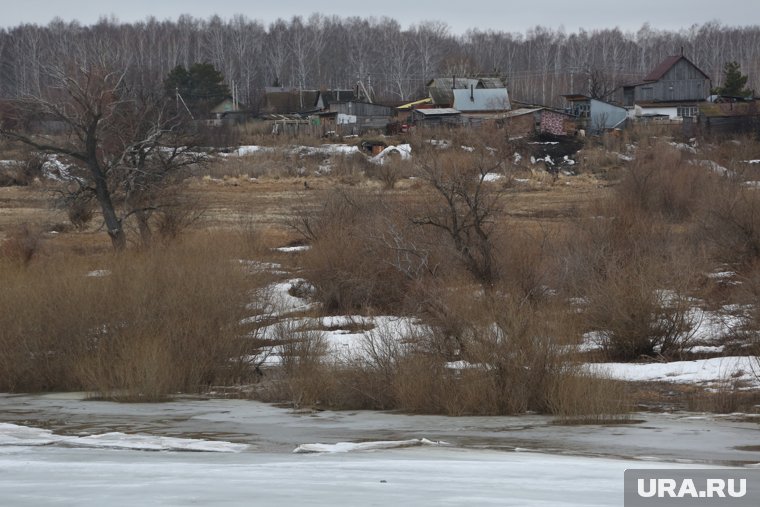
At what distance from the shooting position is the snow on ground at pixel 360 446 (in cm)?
1074

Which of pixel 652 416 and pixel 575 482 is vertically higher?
pixel 575 482

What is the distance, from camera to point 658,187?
106ft

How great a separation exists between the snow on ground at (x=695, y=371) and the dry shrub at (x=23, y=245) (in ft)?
47.9

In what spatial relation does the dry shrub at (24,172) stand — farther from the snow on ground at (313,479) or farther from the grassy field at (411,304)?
the snow on ground at (313,479)

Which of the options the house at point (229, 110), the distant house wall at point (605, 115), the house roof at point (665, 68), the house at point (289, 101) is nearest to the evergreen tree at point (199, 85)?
the house at point (229, 110)

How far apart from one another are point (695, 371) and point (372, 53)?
428 feet

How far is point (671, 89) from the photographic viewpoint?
294ft

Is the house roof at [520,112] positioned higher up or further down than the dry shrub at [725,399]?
higher up

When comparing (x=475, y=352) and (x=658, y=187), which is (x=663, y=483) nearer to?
(x=475, y=352)

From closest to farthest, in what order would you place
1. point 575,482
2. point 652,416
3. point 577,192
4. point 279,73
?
point 575,482
point 652,416
point 577,192
point 279,73

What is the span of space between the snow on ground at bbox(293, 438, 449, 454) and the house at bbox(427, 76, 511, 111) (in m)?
80.0

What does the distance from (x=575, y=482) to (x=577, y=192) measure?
137 ft

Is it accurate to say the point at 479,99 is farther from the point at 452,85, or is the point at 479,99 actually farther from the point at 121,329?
the point at 121,329

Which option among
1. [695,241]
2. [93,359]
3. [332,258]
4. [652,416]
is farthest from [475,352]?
[695,241]
